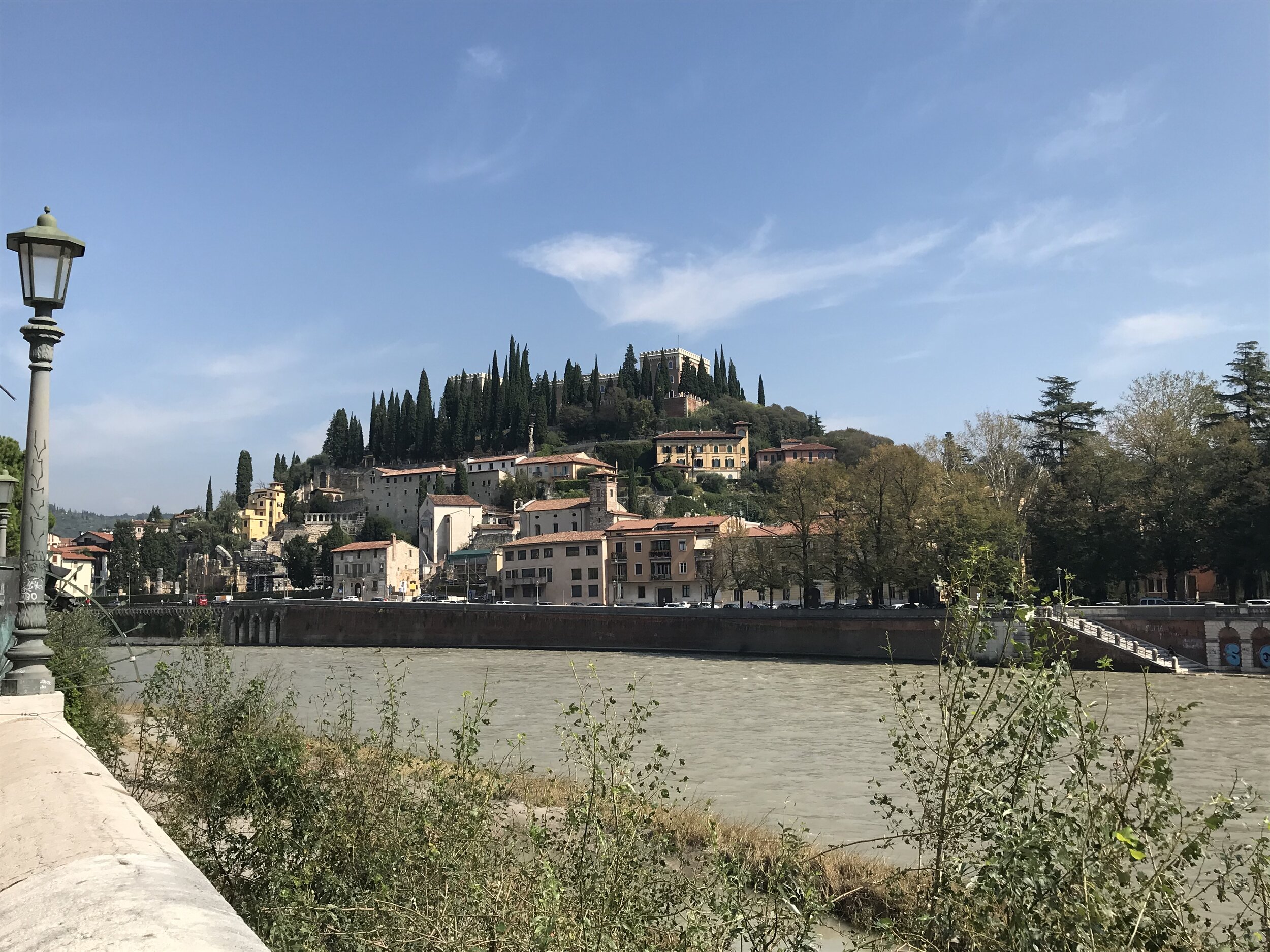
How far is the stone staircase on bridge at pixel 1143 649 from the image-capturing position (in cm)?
3500

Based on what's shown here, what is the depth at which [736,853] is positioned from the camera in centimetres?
542

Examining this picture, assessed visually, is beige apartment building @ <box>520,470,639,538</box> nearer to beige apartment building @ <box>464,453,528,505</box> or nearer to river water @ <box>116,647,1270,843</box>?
beige apartment building @ <box>464,453,528,505</box>

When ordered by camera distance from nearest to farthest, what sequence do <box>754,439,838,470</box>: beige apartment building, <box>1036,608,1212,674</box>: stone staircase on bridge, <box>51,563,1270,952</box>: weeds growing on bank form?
<box>51,563,1270,952</box>: weeds growing on bank
<box>1036,608,1212,674</box>: stone staircase on bridge
<box>754,439,838,470</box>: beige apartment building

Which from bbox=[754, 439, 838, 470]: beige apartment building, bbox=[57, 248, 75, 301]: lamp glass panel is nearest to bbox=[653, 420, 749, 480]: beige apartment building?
bbox=[754, 439, 838, 470]: beige apartment building

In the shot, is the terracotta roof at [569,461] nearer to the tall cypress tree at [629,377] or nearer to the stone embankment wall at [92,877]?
the tall cypress tree at [629,377]

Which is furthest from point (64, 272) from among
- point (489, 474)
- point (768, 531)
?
point (489, 474)

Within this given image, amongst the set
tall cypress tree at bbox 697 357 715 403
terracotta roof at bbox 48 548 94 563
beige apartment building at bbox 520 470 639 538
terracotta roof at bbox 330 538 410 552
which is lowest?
terracotta roof at bbox 48 548 94 563

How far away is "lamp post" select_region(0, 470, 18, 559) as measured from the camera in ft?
29.0

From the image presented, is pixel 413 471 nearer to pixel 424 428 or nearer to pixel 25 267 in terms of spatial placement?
pixel 424 428

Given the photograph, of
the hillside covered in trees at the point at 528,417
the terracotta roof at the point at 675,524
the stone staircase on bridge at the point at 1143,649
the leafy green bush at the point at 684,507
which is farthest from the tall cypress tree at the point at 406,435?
the stone staircase on bridge at the point at 1143,649

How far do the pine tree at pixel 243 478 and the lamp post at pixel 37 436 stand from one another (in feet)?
410

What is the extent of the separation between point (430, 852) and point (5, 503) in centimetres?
640

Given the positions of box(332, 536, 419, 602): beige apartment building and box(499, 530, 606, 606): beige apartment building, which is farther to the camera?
box(332, 536, 419, 602): beige apartment building

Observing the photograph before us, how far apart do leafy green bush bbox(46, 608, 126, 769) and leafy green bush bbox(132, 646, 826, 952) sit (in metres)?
0.40
